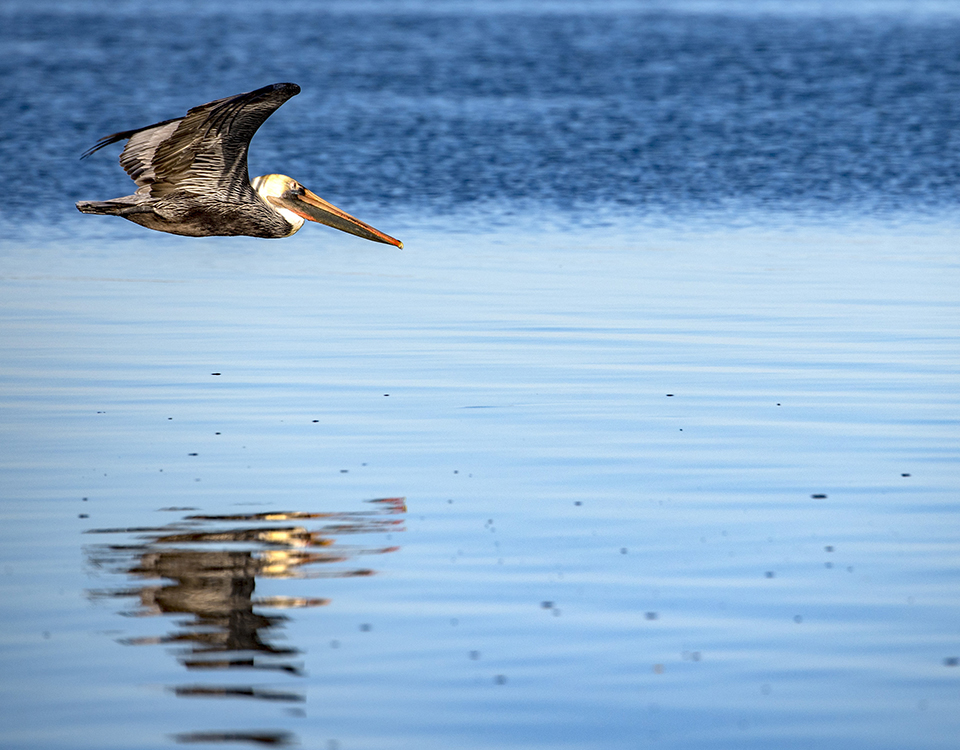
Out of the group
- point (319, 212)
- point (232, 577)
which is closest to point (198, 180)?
point (319, 212)

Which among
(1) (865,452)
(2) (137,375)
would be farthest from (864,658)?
(2) (137,375)

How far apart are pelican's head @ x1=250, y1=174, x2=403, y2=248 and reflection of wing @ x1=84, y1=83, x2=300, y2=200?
51 cm

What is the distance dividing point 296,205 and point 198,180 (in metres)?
1.05

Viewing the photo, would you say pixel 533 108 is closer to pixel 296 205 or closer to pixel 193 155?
pixel 296 205

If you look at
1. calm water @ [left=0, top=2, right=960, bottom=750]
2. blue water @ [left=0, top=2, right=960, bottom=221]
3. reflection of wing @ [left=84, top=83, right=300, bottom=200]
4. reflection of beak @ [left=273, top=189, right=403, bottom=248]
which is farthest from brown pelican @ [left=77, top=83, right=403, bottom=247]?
blue water @ [left=0, top=2, right=960, bottom=221]

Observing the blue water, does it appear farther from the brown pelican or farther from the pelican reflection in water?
the pelican reflection in water

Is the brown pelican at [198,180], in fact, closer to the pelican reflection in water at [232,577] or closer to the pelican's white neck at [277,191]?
the pelican's white neck at [277,191]

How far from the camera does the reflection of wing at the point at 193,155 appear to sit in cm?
1182

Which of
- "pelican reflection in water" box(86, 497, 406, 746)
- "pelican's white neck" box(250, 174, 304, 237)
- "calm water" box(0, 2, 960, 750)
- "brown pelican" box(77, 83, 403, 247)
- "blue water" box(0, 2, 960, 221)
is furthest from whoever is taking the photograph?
"blue water" box(0, 2, 960, 221)

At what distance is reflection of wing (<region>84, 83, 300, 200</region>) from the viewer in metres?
11.8

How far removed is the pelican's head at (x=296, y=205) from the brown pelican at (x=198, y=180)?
0.04m

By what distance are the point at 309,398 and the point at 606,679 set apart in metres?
5.26

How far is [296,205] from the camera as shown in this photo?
1320 cm

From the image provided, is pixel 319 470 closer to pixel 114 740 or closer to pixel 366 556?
pixel 366 556
